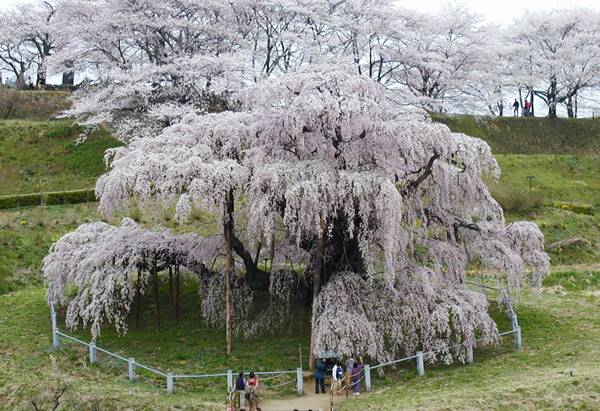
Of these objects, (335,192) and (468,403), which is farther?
(335,192)

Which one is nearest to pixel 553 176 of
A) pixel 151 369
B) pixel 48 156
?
pixel 48 156

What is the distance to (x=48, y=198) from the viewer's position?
3462 cm

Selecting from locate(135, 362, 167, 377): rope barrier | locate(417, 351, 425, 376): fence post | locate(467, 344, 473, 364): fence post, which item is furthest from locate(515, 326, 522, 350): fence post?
locate(135, 362, 167, 377): rope barrier

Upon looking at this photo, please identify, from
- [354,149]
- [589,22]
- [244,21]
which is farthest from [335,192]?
[589,22]

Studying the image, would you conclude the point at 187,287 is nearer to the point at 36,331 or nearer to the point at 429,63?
the point at 36,331

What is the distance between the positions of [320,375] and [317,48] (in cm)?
2796

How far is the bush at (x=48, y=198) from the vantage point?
34062mm

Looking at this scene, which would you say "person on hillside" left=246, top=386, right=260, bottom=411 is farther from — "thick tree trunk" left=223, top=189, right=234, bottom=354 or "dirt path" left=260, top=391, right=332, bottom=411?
"thick tree trunk" left=223, top=189, right=234, bottom=354

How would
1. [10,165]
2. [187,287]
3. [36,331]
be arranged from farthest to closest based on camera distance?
[10,165] → [187,287] → [36,331]

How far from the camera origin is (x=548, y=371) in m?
17.1

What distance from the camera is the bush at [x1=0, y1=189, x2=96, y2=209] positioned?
112ft

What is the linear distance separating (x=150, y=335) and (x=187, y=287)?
4.44 meters

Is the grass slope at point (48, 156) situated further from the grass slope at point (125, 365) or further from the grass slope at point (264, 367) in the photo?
the grass slope at point (125, 365)

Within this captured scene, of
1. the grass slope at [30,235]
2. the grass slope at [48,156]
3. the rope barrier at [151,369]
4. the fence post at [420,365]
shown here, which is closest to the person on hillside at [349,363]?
the fence post at [420,365]
